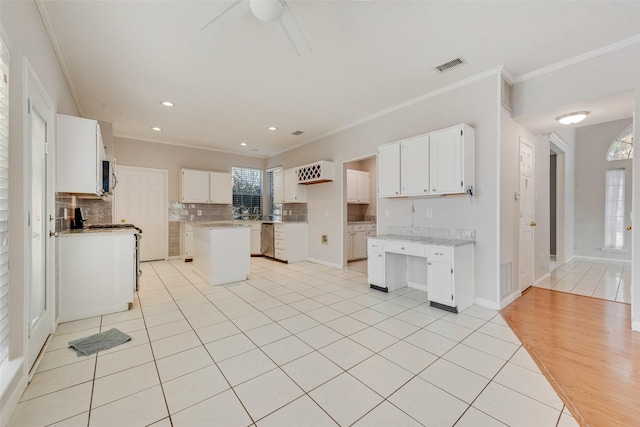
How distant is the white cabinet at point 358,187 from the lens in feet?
21.1

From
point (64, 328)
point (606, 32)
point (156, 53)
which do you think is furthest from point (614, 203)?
point (64, 328)

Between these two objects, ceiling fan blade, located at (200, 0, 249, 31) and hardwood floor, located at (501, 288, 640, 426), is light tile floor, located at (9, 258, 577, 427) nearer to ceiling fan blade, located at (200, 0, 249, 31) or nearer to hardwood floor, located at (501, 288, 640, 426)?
hardwood floor, located at (501, 288, 640, 426)

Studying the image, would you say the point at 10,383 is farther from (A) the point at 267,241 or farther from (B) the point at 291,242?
(A) the point at 267,241

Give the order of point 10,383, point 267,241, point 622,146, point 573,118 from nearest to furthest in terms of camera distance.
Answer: point 10,383, point 573,118, point 622,146, point 267,241

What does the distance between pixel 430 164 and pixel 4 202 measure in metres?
3.85

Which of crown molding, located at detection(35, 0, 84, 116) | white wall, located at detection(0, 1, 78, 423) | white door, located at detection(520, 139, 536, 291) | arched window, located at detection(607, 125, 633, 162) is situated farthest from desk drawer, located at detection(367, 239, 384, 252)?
arched window, located at detection(607, 125, 633, 162)

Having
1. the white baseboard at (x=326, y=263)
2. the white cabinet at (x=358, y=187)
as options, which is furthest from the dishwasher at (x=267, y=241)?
the white cabinet at (x=358, y=187)

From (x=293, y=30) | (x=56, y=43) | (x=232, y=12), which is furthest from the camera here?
(x=56, y=43)

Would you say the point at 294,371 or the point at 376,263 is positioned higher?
the point at 376,263

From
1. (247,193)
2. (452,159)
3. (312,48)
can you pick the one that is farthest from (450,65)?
(247,193)

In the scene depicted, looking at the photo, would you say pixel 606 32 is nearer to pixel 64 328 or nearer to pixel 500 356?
pixel 500 356

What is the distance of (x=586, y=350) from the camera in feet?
7.51

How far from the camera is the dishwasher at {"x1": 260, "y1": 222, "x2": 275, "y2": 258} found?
639cm

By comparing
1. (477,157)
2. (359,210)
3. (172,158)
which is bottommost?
(359,210)
